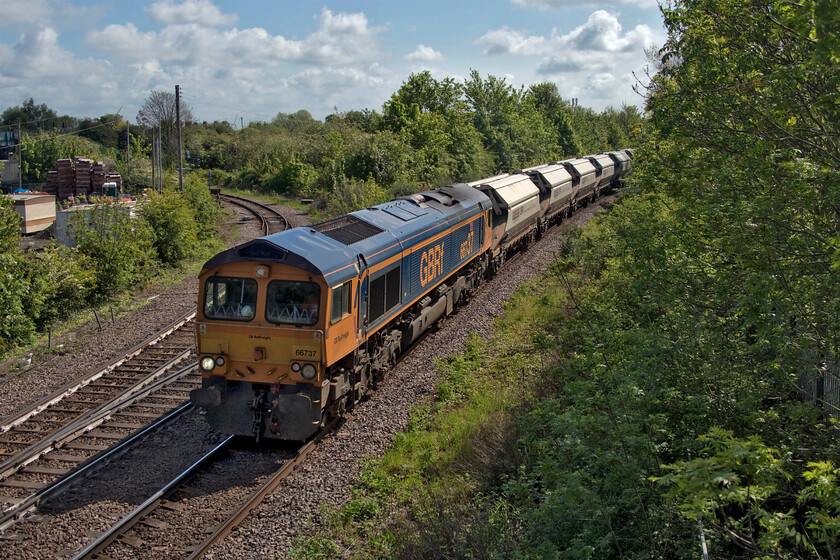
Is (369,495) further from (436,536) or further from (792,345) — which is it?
(792,345)

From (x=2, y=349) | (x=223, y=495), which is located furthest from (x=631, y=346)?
(x=2, y=349)

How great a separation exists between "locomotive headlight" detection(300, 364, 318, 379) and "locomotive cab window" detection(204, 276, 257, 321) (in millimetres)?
1224

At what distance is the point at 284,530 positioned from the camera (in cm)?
834

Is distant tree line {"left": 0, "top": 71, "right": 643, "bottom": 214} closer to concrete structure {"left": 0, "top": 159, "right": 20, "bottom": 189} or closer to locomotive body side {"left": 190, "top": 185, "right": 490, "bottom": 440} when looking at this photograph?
concrete structure {"left": 0, "top": 159, "right": 20, "bottom": 189}

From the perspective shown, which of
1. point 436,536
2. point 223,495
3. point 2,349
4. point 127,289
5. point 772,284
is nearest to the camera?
point 772,284

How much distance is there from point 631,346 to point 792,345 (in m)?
3.35

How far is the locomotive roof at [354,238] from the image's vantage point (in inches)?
396

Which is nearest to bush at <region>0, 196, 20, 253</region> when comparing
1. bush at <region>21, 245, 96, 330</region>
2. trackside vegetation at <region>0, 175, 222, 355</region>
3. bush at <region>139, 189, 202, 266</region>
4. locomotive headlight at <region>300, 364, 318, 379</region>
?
trackside vegetation at <region>0, 175, 222, 355</region>

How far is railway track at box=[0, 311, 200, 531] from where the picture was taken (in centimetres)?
942

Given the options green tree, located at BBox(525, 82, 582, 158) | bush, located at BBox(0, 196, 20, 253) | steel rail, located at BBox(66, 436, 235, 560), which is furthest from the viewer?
green tree, located at BBox(525, 82, 582, 158)

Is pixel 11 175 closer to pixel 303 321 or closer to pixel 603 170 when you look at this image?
pixel 603 170

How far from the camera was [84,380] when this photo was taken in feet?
43.5

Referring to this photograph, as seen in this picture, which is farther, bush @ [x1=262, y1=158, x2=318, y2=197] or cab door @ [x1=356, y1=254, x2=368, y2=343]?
bush @ [x1=262, y1=158, x2=318, y2=197]

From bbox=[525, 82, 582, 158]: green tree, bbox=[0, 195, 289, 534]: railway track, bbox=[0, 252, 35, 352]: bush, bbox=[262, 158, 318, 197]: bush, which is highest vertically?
bbox=[525, 82, 582, 158]: green tree
